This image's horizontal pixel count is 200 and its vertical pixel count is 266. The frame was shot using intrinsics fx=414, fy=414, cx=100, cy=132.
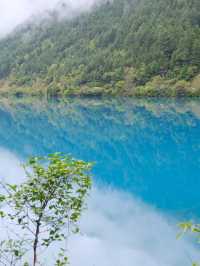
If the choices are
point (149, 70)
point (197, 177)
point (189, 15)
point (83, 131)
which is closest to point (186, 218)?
point (197, 177)

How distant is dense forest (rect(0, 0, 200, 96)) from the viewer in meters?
117

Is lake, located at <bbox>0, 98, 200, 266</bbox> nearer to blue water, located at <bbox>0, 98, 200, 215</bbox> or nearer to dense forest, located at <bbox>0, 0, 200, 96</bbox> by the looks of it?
blue water, located at <bbox>0, 98, 200, 215</bbox>

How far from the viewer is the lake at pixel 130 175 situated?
1661 centimetres

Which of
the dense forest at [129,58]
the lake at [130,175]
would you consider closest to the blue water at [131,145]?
the lake at [130,175]

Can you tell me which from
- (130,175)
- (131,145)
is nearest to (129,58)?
(131,145)

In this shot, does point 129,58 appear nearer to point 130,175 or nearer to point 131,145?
point 131,145

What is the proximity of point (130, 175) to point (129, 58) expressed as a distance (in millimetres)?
110016

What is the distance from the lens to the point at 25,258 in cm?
1426

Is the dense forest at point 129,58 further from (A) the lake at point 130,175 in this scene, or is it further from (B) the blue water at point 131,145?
(A) the lake at point 130,175

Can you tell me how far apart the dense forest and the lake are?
52361 millimetres

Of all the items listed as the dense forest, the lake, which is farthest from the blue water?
the dense forest

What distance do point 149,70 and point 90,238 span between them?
108 metres

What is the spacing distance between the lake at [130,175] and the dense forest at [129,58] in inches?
2061

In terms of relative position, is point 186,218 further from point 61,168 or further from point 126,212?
point 61,168
